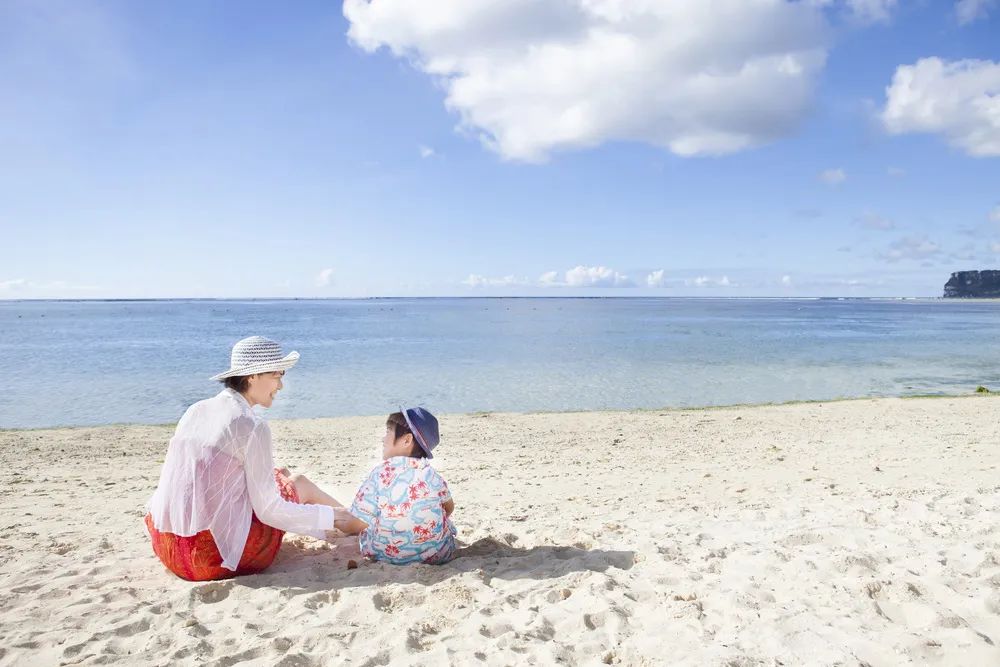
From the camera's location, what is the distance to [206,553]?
14.8ft

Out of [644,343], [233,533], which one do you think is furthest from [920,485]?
[644,343]

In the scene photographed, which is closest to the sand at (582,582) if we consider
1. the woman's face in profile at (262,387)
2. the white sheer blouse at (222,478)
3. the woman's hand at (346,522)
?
the woman's hand at (346,522)

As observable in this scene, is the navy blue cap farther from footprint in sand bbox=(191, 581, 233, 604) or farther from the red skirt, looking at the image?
footprint in sand bbox=(191, 581, 233, 604)

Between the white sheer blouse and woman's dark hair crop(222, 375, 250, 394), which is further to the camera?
woman's dark hair crop(222, 375, 250, 394)

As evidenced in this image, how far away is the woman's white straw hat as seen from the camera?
4.35 metres

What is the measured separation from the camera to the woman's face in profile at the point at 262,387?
4.43 metres

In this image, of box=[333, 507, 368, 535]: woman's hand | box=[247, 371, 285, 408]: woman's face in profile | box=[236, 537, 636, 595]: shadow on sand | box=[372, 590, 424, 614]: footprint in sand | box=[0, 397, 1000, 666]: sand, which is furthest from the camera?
box=[333, 507, 368, 535]: woman's hand

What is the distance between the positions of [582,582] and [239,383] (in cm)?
268

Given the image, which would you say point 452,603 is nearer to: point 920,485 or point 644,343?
point 920,485

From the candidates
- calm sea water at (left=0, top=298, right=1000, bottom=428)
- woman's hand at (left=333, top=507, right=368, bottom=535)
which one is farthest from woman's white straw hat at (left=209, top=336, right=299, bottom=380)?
calm sea water at (left=0, top=298, right=1000, bottom=428)

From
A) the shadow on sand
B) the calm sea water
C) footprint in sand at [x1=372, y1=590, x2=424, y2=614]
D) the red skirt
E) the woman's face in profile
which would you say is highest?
the woman's face in profile

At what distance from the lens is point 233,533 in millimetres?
4512

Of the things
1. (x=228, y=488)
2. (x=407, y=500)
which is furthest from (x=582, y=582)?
(x=228, y=488)

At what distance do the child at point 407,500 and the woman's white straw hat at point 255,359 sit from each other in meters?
0.91
